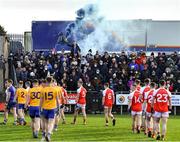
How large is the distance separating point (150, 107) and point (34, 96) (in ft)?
15.9

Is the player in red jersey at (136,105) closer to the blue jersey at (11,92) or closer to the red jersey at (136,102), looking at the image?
the red jersey at (136,102)

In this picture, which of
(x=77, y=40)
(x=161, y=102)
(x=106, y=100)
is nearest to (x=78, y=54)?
(x=77, y=40)

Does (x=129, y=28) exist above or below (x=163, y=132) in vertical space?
above

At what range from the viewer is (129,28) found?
1994 inches

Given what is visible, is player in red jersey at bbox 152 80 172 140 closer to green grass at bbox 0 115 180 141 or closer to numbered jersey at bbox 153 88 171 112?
numbered jersey at bbox 153 88 171 112

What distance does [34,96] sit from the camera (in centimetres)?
2622

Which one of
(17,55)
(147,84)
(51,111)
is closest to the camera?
(51,111)

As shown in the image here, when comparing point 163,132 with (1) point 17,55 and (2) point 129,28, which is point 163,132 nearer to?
(1) point 17,55

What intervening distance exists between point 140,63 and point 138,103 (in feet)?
49.0

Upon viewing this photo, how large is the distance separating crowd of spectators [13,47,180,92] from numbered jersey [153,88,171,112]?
16.3 m

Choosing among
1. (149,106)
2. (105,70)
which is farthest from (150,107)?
(105,70)

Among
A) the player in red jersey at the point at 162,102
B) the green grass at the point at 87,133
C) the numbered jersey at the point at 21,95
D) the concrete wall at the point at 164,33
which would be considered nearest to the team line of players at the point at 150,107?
the player in red jersey at the point at 162,102

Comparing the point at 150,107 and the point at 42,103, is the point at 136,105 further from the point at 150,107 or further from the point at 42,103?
the point at 42,103

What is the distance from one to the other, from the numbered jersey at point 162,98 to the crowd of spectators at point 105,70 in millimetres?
16286
